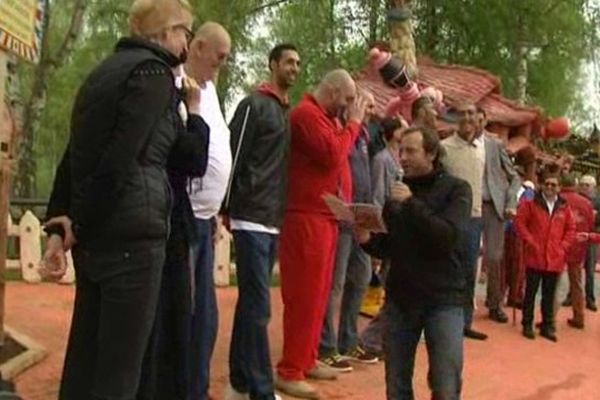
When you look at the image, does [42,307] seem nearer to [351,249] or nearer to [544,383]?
[351,249]

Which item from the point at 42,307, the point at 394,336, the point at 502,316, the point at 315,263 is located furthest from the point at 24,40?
the point at 502,316

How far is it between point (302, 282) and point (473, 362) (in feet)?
7.99

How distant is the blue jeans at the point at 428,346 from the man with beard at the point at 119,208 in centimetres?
157

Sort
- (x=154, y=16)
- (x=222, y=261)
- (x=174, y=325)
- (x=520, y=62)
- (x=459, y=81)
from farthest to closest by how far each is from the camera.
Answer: (x=520, y=62) < (x=459, y=81) < (x=222, y=261) < (x=174, y=325) < (x=154, y=16)

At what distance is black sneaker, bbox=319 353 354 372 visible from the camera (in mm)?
6659

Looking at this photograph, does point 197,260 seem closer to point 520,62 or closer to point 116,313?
point 116,313

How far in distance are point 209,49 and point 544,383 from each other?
156 inches

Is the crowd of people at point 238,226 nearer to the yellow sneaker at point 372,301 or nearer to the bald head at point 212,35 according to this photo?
the bald head at point 212,35

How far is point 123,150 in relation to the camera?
137 inches

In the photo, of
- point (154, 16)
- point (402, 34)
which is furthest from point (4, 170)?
point (402, 34)

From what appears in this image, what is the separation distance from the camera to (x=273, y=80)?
5781mm

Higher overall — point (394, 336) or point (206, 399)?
point (394, 336)

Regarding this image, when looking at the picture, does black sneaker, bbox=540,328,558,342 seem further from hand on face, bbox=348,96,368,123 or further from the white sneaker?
the white sneaker

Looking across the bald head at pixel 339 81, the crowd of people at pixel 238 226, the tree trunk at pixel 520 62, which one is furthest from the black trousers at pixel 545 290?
the tree trunk at pixel 520 62
